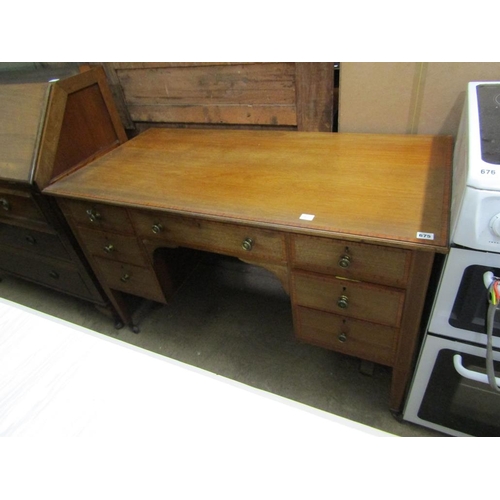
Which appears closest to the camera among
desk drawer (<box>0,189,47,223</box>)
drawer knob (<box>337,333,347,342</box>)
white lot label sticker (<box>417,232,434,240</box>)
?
white lot label sticker (<box>417,232,434,240</box>)

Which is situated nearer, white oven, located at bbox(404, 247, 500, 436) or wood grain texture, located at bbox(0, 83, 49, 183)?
white oven, located at bbox(404, 247, 500, 436)

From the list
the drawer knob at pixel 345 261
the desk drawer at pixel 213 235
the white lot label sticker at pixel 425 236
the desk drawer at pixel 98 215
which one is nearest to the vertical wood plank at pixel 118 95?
the desk drawer at pixel 98 215

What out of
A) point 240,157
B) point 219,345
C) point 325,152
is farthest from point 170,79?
point 219,345

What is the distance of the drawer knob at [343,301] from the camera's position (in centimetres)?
92

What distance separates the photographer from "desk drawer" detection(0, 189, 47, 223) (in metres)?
1.25

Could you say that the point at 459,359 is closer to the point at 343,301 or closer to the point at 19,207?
the point at 343,301

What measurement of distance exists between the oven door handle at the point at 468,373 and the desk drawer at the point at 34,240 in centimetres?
139

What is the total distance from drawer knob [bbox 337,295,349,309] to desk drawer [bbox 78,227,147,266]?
2.29 ft

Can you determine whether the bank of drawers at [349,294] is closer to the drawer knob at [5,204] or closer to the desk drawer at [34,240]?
the desk drawer at [34,240]

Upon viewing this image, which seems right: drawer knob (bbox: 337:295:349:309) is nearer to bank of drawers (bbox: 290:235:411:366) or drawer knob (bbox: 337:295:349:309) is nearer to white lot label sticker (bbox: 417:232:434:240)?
bank of drawers (bbox: 290:235:411:366)

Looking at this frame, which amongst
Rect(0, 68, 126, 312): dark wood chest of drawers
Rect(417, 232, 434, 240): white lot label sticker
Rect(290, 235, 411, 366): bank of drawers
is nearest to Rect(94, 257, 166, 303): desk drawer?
Rect(0, 68, 126, 312): dark wood chest of drawers

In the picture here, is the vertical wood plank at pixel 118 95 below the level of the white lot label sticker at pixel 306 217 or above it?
above

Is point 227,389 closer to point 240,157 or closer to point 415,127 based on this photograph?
point 240,157

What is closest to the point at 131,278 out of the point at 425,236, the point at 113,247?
the point at 113,247
